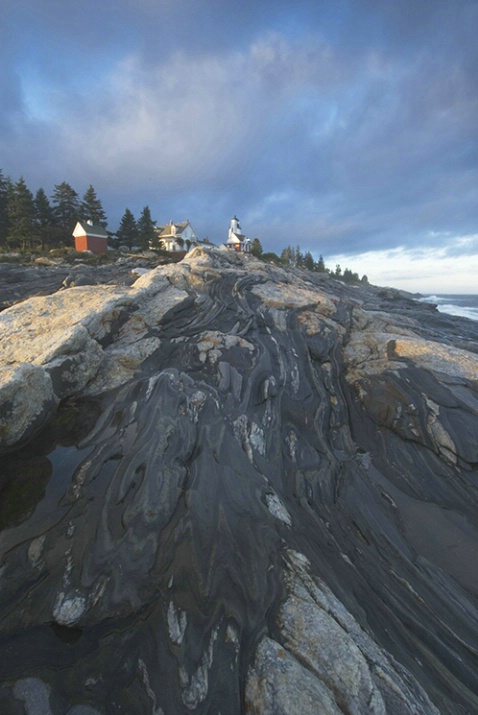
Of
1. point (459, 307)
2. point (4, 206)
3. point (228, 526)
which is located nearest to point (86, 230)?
point (4, 206)

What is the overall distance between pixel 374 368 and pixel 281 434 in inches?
172

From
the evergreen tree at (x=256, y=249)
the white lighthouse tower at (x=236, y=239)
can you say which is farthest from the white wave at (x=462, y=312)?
the white lighthouse tower at (x=236, y=239)

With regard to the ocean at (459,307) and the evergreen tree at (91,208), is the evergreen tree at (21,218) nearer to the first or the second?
the evergreen tree at (91,208)

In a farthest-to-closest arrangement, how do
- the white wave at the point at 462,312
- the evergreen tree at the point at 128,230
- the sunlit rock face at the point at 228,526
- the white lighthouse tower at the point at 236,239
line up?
the white lighthouse tower at the point at 236,239
the evergreen tree at the point at 128,230
the white wave at the point at 462,312
the sunlit rock face at the point at 228,526

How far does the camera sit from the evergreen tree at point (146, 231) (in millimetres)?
57219

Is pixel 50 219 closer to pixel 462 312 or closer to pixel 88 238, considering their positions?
pixel 88 238

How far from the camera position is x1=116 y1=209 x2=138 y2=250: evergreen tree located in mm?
58375

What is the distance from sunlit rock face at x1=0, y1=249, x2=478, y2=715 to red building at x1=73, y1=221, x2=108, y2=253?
163 feet

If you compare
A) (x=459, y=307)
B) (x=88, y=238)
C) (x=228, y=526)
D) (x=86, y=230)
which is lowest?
(x=459, y=307)

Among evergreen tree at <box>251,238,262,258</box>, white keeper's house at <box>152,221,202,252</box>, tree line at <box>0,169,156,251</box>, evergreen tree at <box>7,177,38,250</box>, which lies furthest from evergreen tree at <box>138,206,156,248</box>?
evergreen tree at <box>251,238,262,258</box>

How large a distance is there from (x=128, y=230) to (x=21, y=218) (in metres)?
17.2

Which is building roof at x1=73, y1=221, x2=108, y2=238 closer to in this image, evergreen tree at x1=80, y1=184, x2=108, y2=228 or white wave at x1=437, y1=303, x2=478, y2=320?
evergreen tree at x1=80, y1=184, x2=108, y2=228

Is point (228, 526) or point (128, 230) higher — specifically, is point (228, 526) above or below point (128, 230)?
below

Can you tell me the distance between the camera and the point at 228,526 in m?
4.29
